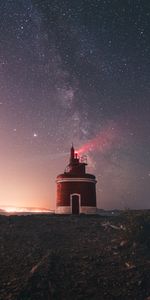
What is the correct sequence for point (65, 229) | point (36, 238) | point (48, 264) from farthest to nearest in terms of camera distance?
point (65, 229)
point (36, 238)
point (48, 264)

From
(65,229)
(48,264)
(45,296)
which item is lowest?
(45,296)

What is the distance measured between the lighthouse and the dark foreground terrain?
7415mm

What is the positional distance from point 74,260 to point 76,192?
→ 51.3 feet

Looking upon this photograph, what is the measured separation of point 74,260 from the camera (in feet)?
52.6

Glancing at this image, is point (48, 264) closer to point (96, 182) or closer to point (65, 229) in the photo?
point (65, 229)

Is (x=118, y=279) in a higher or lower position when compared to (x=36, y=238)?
lower

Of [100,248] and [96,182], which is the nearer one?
[100,248]

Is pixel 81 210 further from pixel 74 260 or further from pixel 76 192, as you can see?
pixel 74 260

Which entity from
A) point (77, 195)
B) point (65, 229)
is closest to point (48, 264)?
point (65, 229)

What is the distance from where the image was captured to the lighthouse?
31.5m

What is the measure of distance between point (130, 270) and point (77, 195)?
1701cm

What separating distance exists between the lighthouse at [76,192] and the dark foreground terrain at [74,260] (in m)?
7.41

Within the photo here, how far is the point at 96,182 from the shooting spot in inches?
1316

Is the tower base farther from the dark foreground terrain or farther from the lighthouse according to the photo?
the dark foreground terrain
